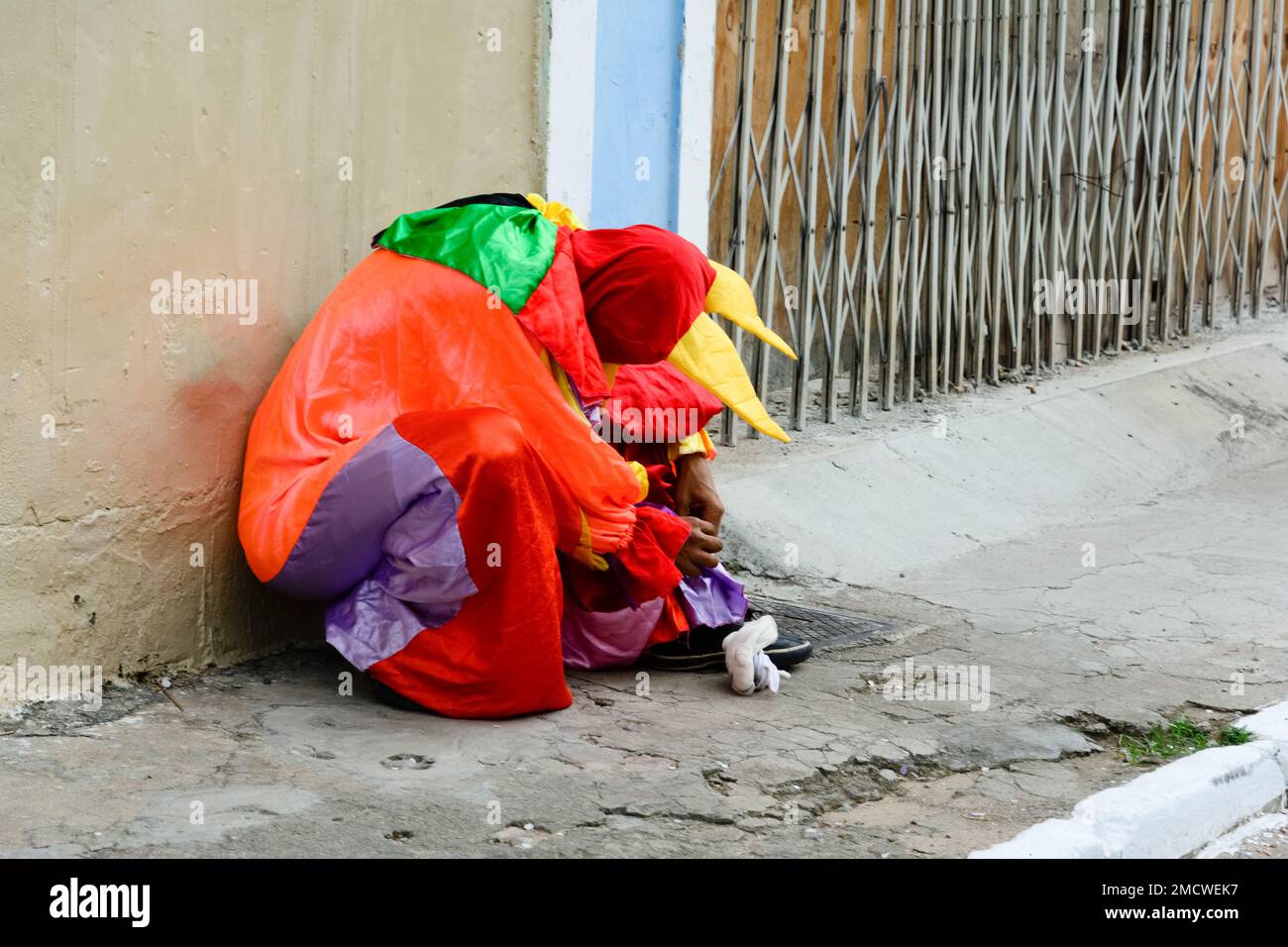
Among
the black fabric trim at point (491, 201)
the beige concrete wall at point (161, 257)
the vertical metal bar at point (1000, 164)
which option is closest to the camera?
the beige concrete wall at point (161, 257)

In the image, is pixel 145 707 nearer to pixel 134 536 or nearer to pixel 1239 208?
pixel 134 536

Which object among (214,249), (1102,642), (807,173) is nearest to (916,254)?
(807,173)

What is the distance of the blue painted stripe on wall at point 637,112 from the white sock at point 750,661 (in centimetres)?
173

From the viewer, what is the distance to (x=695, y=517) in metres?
3.97

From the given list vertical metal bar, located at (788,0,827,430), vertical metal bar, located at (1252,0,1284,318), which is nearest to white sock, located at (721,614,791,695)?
vertical metal bar, located at (788,0,827,430)

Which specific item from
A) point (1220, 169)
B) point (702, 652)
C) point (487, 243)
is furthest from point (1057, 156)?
point (487, 243)

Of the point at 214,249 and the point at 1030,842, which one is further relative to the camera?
the point at 214,249

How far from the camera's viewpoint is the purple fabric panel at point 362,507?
316cm

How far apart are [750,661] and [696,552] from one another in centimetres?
29

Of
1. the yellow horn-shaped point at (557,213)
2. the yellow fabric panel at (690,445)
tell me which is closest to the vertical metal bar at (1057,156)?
the yellow fabric panel at (690,445)

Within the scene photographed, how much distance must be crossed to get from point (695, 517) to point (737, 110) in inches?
85.0

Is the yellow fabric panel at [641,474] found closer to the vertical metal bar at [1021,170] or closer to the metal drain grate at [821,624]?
the metal drain grate at [821,624]

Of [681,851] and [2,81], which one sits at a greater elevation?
[2,81]

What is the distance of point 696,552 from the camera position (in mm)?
3678
